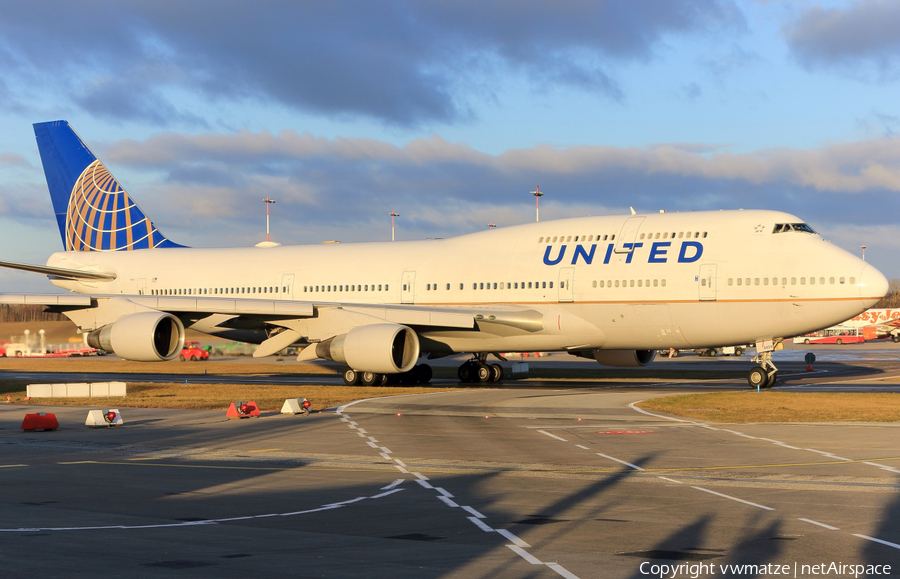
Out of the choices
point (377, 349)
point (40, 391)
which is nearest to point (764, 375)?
point (377, 349)

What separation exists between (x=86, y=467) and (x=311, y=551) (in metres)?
7.92

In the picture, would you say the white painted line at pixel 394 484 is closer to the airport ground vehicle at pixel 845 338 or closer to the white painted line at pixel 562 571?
the white painted line at pixel 562 571

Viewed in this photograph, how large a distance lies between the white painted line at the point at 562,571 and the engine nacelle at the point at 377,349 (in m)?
24.4

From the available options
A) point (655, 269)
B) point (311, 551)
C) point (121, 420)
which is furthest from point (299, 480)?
point (655, 269)

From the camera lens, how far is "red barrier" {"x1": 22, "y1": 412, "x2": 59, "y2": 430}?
68.0ft

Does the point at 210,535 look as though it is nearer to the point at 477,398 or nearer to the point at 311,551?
the point at 311,551

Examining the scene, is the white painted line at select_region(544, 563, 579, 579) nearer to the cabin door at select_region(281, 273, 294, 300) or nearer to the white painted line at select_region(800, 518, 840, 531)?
the white painted line at select_region(800, 518, 840, 531)

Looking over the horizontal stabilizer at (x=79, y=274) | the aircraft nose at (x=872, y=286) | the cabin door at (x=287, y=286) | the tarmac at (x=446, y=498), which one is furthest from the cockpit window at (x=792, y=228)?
the horizontal stabilizer at (x=79, y=274)

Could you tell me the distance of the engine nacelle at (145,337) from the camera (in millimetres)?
33219

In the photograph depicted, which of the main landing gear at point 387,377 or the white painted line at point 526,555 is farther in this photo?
the main landing gear at point 387,377

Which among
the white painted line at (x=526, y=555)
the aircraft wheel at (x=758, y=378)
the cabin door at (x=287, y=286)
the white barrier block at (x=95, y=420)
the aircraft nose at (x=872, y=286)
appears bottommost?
the white painted line at (x=526, y=555)

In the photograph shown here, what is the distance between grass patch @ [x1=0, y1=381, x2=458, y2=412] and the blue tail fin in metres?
12.0

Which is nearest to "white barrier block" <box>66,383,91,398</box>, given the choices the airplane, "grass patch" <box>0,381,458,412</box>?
"grass patch" <box>0,381,458,412</box>

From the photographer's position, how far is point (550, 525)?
10070 mm
